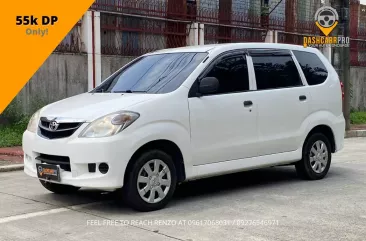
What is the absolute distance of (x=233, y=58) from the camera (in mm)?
7012

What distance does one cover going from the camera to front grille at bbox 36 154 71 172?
19.6 ft

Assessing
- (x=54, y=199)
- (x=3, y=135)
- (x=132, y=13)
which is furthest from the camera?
(x=132, y=13)

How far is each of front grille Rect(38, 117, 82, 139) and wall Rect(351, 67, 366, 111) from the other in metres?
16.1

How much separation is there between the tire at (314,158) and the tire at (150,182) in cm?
230

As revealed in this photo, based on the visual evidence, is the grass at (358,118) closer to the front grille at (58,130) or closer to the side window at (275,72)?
the side window at (275,72)

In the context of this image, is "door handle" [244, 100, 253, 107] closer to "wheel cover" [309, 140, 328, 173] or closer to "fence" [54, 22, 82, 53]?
"wheel cover" [309, 140, 328, 173]

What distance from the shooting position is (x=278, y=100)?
285 inches

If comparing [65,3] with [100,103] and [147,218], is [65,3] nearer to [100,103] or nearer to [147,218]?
[100,103]

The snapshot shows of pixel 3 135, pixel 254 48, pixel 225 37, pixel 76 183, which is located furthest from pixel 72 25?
pixel 76 183

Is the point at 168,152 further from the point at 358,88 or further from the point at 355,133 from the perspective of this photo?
the point at 358,88

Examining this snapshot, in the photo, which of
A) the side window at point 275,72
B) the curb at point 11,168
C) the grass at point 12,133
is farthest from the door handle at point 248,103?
the grass at point 12,133

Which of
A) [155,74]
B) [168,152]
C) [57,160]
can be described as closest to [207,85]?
[155,74]

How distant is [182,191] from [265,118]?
1.45 metres

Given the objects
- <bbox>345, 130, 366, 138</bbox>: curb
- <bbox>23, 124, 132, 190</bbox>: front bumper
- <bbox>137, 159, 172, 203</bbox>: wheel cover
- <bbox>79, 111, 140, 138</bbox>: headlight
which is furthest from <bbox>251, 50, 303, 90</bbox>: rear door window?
<bbox>345, 130, 366, 138</bbox>: curb
